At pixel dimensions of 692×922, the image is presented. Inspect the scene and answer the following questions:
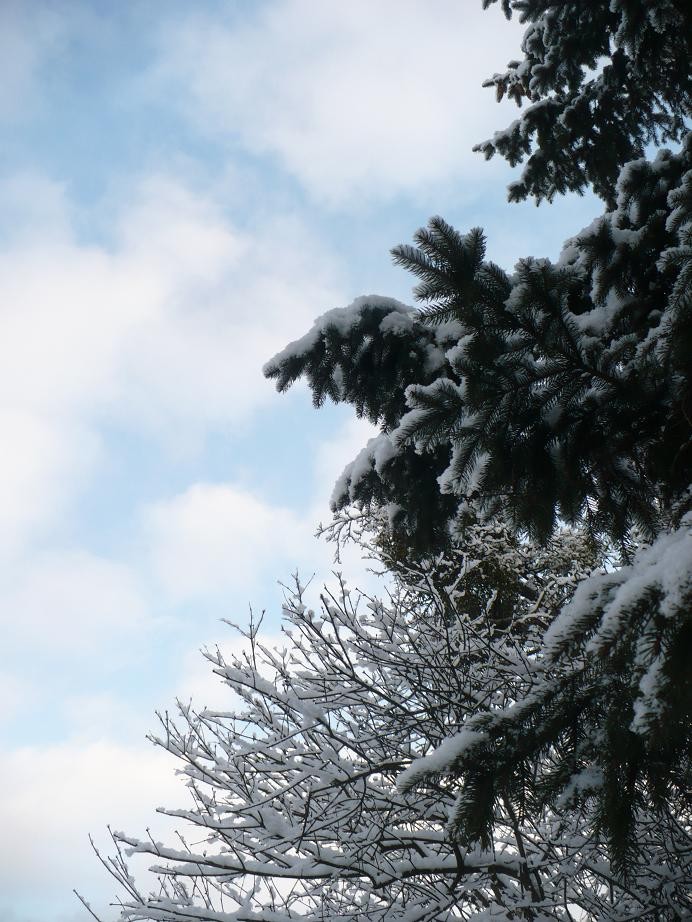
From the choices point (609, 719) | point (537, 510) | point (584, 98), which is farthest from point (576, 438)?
point (584, 98)

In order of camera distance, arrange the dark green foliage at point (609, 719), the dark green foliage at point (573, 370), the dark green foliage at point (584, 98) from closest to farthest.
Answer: the dark green foliage at point (609, 719) → the dark green foliage at point (573, 370) → the dark green foliage at point (584, 98)

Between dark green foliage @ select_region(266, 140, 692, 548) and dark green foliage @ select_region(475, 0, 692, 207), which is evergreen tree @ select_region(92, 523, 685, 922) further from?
dark green foliage @ select_region(475, 0, 692, 207)

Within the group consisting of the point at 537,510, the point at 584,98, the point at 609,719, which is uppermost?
the point at 584,98

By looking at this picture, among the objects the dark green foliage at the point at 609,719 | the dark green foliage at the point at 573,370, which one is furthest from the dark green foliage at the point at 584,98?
the dark green foliage at the point at 609,719

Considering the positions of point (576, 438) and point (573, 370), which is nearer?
point (573, 370)

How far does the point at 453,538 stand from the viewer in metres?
4.11

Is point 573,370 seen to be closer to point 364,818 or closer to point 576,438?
point 576,438

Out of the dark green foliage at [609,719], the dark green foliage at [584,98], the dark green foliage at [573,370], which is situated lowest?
the dark green foliage at [609,719]

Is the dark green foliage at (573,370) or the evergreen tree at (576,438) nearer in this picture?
the evergreen tree at (576,438)

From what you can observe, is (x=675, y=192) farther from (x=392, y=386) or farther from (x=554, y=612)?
(x=554, y=612)

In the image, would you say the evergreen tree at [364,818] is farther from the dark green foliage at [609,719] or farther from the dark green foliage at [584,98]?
the dark green foliage at [584,98]

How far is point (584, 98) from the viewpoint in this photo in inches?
226

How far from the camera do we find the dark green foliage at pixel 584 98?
546 cm

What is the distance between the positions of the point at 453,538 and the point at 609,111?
4.26 meters
